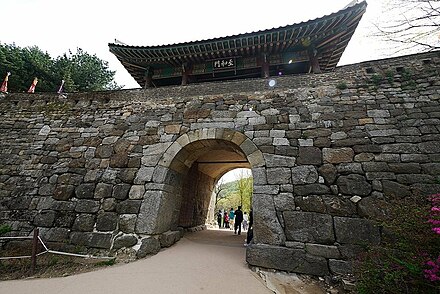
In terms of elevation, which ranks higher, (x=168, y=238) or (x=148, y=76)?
(x=148, y=76)

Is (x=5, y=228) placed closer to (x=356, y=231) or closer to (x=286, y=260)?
(x=286, y=260)

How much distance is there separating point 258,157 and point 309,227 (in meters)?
1.50

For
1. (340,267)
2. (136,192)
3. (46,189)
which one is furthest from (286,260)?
(46,189)

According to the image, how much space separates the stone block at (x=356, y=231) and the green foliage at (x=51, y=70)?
512 inches

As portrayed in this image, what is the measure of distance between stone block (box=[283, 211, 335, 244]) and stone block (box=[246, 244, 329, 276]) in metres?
0.23

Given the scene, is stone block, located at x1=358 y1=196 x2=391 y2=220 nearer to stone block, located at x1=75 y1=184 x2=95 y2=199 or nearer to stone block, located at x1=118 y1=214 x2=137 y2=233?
stone block, located at x1=118 y1=214 x2=137 y2=233

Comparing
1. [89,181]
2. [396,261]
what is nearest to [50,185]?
[89,181]

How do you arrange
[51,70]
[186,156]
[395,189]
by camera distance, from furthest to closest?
[51,70] → [186,156] → [395,189]

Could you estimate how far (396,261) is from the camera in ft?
8.43

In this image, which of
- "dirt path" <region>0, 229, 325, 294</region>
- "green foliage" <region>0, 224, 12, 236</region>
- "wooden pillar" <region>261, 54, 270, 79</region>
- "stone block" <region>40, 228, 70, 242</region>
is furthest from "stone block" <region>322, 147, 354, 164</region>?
"green foliage" <region>0, 224, 12, 236</region>

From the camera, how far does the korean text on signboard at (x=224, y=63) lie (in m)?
5.89

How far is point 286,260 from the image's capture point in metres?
3.32

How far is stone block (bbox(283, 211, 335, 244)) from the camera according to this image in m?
3.40

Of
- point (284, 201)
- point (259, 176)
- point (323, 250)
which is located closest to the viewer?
point (323, 250)
